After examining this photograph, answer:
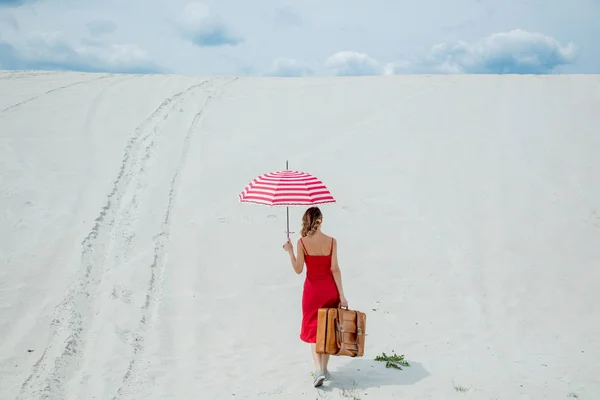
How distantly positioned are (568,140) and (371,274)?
27.9ft

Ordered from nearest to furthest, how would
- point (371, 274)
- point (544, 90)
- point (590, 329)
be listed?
point (590, 329) → point (371, 274) → point (544, 90)

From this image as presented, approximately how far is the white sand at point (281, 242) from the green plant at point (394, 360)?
116 mm

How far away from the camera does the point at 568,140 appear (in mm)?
13758

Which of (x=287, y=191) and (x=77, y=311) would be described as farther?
(x=77, y=311)

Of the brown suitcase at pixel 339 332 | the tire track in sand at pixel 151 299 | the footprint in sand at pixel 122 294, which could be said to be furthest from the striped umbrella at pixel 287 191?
the footprint in sand at pixel 122 294

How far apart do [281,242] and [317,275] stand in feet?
14.3

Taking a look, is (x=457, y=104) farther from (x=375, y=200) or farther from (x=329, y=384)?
(x=329, y=384)

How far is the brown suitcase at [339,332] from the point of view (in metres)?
4.76

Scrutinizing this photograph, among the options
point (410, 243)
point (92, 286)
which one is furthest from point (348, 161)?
point (92, 286)

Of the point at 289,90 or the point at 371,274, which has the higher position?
the point at 289,90

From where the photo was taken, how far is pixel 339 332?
15.7 feet

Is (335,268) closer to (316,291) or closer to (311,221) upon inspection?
(316,291)

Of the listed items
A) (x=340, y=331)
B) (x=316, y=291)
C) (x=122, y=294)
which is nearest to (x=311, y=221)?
(x=316, y=291)

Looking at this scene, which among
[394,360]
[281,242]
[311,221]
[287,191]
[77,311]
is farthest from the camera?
[281,242]
